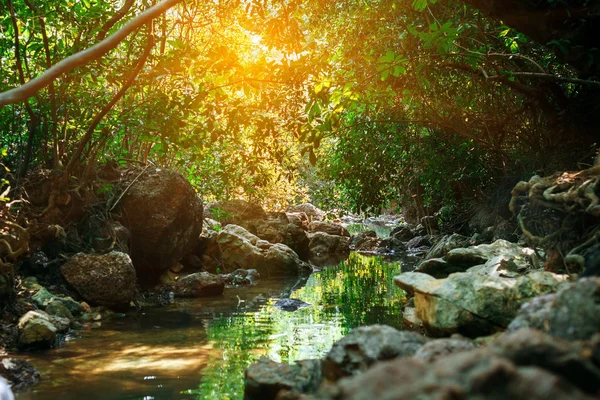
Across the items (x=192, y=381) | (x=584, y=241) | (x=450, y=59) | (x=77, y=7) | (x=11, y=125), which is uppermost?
(x=77, y=7)

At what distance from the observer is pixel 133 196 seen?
1193cm

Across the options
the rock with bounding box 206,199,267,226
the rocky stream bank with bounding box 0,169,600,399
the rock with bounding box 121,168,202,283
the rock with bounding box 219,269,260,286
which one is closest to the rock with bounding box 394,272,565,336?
the rocky stream bank with bounding box 0,169,600,399

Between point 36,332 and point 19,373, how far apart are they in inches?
54.4

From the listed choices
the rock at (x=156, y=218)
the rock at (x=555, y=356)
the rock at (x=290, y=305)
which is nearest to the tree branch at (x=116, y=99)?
the rock at (x=156, y=218)

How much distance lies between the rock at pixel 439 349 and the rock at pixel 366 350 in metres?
0.39

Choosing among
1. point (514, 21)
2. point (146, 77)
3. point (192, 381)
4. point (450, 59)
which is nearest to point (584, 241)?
point (514, 21)

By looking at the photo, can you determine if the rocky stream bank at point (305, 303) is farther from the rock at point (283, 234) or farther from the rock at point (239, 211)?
the rock at point (239, 211)

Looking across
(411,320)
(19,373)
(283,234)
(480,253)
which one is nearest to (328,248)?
(283,234)

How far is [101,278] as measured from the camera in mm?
9391

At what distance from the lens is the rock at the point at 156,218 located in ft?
39.2

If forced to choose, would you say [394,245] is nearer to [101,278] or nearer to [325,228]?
[325,228]

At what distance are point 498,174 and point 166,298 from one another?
34.0ft

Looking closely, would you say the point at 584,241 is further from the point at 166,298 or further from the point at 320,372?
the point at 166,298

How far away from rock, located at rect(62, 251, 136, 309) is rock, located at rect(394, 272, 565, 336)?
544cm
